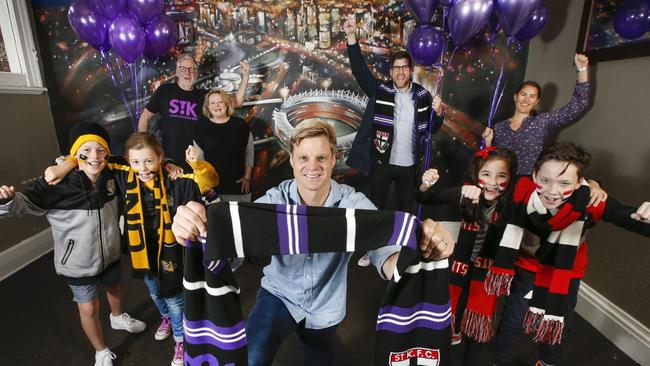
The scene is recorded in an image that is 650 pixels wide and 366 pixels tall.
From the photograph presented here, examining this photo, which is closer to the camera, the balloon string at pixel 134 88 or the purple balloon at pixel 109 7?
the purple balloon at pixel 109 7

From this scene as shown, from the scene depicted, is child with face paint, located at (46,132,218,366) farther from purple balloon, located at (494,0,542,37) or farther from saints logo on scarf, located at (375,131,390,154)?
purple balloon, located at (494,0,542,37)

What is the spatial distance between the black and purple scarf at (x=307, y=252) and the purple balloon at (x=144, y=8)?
214 centimetres

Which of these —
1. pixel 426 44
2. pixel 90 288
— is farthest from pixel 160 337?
pixel 426 44

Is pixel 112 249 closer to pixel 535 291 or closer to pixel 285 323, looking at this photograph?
pixel 285 323

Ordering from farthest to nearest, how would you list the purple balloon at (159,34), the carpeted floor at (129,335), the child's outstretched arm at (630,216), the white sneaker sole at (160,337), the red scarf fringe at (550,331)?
the purple balloon at (159,34) < the white sneaker sole at (160,337) < the carpeted floor at (129,335) < the red scarf fringe at (550,331) < the child's outstretched arm at (630,216)

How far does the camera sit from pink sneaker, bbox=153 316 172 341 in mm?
1917

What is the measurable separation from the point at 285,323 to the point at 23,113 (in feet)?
9.65

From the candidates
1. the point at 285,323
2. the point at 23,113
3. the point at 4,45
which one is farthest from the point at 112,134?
the point at 285,323

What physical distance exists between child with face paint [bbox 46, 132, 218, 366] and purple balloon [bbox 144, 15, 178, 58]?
4.20 feet

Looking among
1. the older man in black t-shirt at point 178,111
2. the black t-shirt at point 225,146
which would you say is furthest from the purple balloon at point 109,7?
the black t-shirt at point 225,146

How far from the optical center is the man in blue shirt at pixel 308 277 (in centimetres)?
114

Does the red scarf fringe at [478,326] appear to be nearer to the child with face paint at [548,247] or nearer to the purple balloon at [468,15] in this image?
the child with face paint at [548,247]

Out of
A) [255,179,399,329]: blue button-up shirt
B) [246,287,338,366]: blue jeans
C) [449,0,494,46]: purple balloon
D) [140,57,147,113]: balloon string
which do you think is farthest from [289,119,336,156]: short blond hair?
[140,57,147,113]: balloon string

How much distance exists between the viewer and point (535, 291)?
5.02 feet
